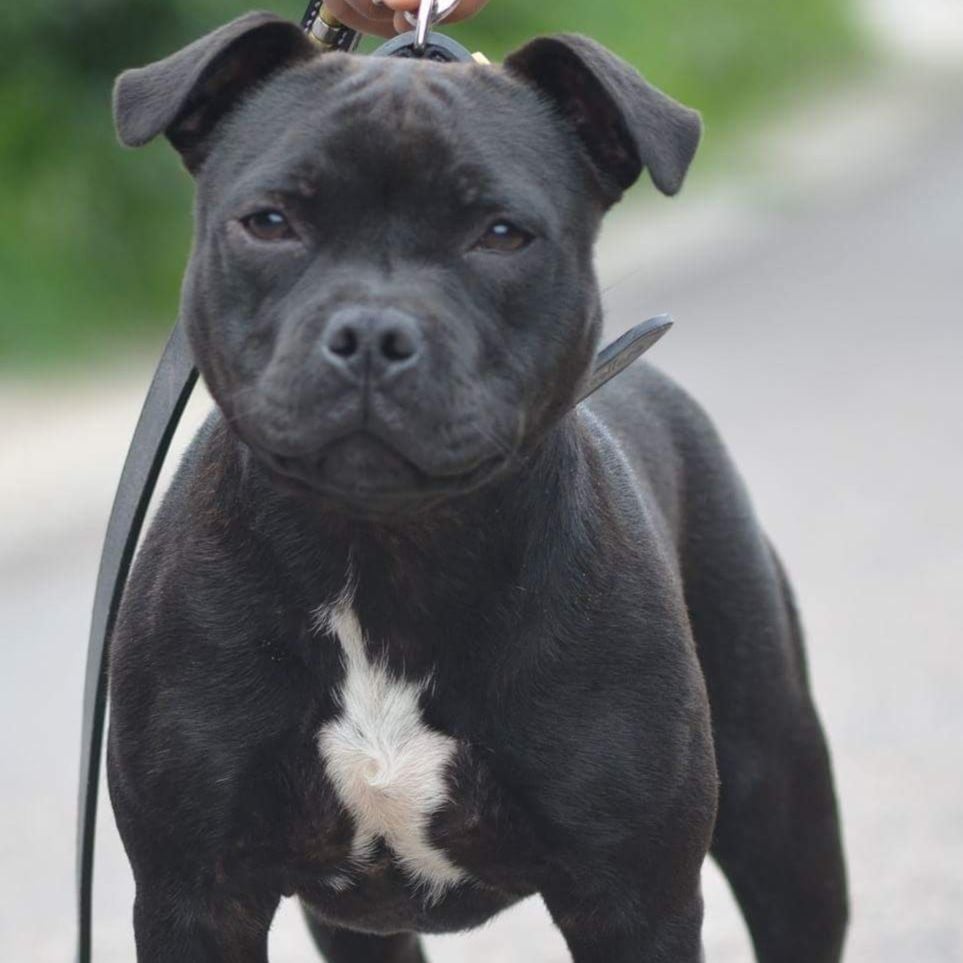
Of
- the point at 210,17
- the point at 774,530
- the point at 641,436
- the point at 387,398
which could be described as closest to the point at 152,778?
the point at 387,398

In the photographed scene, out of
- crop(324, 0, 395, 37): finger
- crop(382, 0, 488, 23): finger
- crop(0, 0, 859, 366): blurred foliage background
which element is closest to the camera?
crop(382, 0, 488, 23): finger

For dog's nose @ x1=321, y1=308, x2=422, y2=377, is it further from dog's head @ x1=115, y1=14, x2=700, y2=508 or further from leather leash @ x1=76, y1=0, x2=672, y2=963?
leather leash @ x1=76, y1=0, x2=672, y2=963

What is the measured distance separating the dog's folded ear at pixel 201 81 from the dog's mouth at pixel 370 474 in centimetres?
53

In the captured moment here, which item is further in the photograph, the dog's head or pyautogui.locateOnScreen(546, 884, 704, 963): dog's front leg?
pyautogui.locateOnScreen(546, 884, 704, 963): dog's front leg

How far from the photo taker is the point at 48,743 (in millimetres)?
6629

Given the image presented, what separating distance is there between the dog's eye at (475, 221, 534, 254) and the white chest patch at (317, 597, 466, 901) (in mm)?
621

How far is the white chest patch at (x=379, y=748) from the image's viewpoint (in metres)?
3.45

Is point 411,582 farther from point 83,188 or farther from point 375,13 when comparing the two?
point 83,188

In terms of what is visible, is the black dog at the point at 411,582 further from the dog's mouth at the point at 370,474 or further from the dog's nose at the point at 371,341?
the dog's nose at the point at 371,341

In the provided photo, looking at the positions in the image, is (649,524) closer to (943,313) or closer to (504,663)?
(504,663)

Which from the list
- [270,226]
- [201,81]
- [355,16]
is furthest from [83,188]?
[270,226]

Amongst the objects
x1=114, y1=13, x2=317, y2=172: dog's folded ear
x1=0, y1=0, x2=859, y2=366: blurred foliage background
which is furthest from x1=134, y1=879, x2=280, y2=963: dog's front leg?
x1=0, y1=0, x2=859, y2=366: blurred foliage background

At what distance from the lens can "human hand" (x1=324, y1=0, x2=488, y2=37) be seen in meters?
4.20

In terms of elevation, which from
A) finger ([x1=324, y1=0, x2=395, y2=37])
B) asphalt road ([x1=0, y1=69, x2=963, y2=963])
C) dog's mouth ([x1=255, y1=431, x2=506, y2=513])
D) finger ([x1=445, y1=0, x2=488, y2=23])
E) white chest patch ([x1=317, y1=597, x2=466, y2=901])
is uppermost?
finger ([x1=445, y1=0, x2=488, y2=23])
